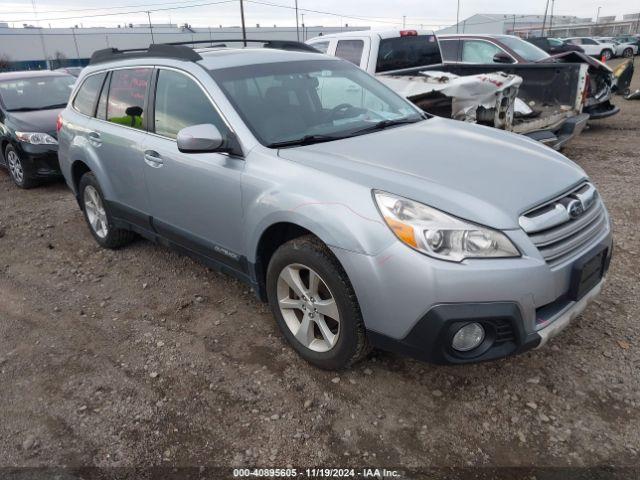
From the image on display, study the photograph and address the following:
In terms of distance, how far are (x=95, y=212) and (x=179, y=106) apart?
6.49ft

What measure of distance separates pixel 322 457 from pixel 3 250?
446 centimetres

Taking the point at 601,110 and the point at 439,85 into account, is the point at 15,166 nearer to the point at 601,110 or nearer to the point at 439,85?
the point at 439,85

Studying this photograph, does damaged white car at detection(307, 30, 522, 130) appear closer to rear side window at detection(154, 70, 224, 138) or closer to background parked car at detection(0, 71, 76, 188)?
rear side window at detection(154, 70, 224, 138)

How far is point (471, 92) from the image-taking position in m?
6.14

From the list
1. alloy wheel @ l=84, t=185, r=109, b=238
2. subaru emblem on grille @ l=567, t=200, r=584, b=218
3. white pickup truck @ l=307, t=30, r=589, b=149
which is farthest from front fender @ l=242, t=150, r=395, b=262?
white pickup truck @ l=307, t=30, r=589, b=149

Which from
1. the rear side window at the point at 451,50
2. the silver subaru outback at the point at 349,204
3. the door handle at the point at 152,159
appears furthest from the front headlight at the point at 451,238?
the rear side window at the point at 451,50

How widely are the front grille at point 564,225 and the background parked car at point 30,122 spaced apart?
6752mm

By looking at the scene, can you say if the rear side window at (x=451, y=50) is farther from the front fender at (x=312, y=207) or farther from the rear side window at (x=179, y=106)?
the front fender at (x=312, y=207)

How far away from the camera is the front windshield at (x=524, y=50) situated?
930 centimetres

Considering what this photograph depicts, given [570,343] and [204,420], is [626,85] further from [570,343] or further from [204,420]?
[204,420]

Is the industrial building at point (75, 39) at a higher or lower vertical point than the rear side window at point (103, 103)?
lower

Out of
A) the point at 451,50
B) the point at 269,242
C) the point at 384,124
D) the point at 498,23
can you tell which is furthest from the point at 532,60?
the point at 498,23

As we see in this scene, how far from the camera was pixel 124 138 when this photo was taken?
13.0ft

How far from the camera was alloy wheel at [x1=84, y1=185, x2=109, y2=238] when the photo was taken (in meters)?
4.75
